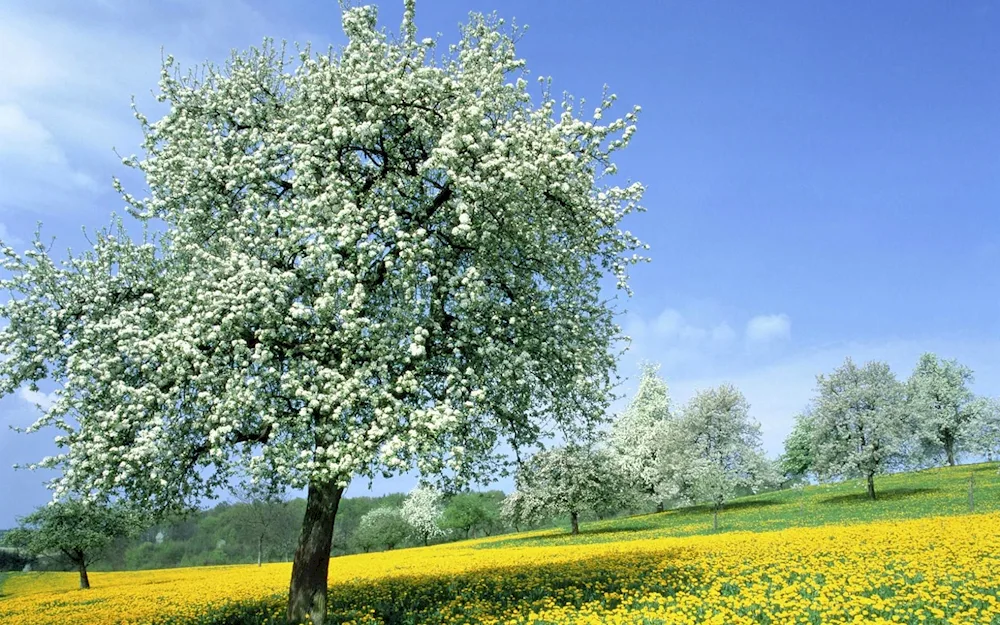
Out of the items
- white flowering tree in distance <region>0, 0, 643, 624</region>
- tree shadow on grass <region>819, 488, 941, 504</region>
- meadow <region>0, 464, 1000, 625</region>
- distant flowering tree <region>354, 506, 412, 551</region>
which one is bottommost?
distant flowering tree <region>354, 506, 412, 551</region>

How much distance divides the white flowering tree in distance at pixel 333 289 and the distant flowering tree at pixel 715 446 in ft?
142

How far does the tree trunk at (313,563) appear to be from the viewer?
16.3 m

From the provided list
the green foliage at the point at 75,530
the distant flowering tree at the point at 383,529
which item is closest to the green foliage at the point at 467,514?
the distant flowering tree at the point at 383,529

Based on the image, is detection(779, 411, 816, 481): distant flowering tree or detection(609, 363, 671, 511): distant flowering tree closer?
detection(609, 363, 671, 511): distant flowering tree

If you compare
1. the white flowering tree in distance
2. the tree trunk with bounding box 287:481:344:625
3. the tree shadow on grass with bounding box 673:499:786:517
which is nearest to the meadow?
the tree trunk with bounding box 287:481:344:625

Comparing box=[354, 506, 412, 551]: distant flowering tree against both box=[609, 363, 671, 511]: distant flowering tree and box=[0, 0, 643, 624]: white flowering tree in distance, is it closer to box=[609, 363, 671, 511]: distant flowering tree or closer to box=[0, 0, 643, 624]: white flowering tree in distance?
box=[609, 363, 671, 511]: distant flowering tree

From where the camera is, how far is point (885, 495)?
2210 inches

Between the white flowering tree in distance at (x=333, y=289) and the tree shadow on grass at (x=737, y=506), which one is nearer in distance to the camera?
the white flowering tree in distance at (x=333, y=289)

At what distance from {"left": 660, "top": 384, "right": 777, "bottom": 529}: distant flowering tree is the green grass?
278 cm

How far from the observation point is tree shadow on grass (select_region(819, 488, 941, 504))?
53812mm

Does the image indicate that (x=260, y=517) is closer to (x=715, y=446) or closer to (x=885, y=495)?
(x=715, y=446)

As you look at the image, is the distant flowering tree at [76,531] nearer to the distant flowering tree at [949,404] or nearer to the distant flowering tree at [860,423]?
the distant flowering tree at [860,423]

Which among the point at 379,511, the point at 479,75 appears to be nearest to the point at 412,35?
the point at 479,75

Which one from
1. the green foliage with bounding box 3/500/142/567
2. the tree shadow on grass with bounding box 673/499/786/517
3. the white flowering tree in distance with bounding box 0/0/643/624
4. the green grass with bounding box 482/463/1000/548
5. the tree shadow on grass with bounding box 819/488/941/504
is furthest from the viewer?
the tree shadow on grass with bounding box 673/499/786/517
